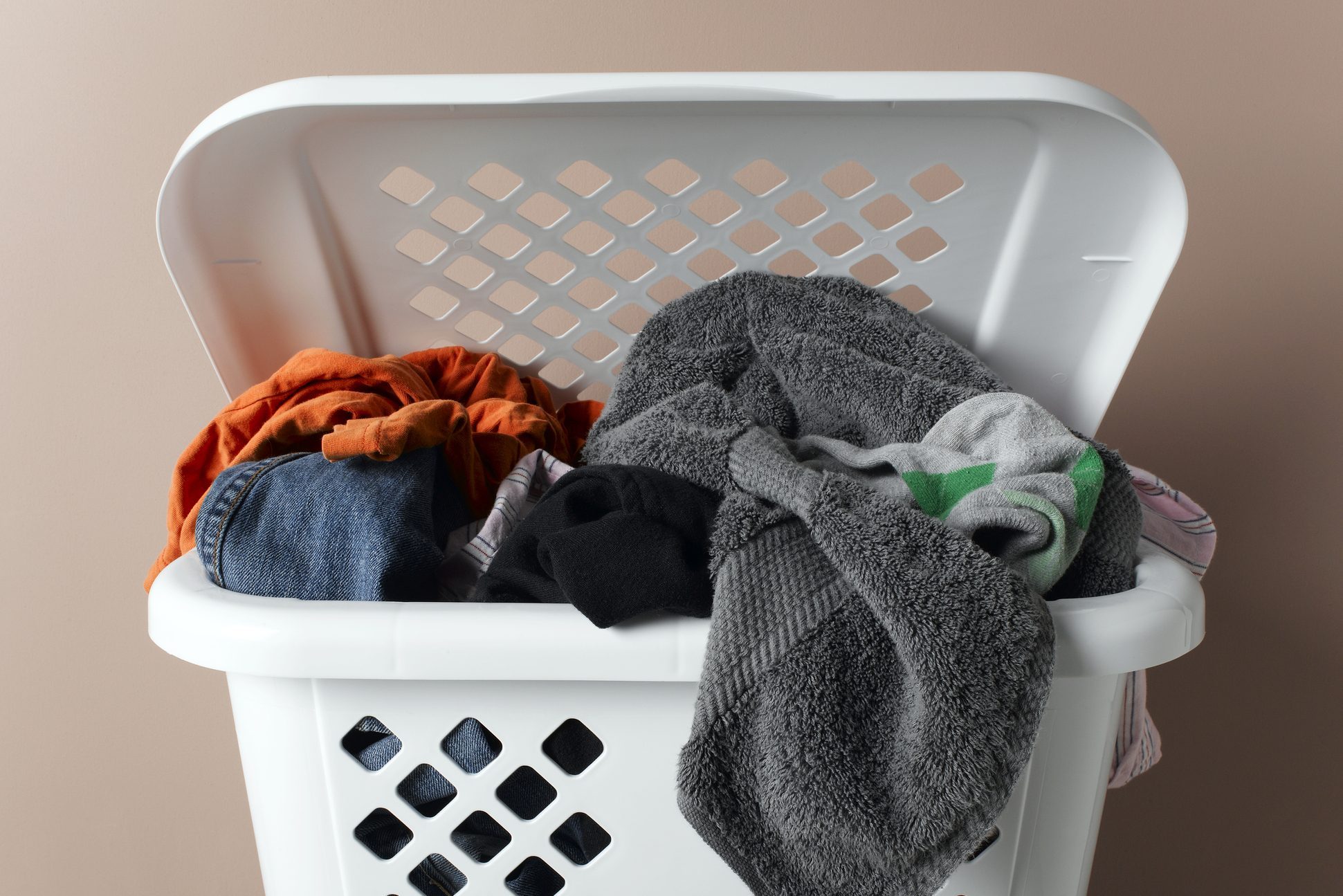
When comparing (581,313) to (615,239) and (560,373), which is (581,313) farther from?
(560,373)

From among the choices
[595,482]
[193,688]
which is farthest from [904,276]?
[193,688]

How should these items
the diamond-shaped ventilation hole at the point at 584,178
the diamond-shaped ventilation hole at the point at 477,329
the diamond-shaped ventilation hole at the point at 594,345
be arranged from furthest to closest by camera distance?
the diamond-shaped ventilation hole at the point at 584,178 → the diamond-shaped ventilation hole at the point at 594,345 → the diamond-shaped ventilation hole at the point at 477,329

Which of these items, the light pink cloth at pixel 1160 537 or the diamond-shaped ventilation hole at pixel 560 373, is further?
the diamond-shaped ventilation hole at pixel 560 373

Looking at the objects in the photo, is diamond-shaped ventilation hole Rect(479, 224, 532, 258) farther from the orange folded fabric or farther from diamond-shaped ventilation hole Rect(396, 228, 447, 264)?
the orange folded fabric

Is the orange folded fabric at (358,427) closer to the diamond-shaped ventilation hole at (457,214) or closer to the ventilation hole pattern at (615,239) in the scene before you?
the ventilation hole pattern at (615,239)

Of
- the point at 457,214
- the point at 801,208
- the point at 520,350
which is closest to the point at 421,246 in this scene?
the point at 457,214

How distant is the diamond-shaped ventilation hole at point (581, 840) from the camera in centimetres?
46

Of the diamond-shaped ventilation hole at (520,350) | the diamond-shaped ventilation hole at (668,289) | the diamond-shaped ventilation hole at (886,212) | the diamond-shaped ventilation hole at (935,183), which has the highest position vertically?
the diamond-shaped ventilation hole at (935,183)

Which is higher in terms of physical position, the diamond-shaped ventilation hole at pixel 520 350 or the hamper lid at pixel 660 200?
the hamper lid at pixel 660 200

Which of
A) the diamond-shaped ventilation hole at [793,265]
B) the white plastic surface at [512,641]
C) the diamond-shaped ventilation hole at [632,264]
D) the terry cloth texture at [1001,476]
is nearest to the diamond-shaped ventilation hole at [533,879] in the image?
the white plastic surface at [512,641]

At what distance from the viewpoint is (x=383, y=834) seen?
46 centimetres

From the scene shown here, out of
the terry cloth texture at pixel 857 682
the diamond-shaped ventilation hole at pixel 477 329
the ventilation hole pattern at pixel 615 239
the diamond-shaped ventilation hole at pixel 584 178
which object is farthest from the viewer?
the diamond-shaped ventilation hole at pixel 584 178

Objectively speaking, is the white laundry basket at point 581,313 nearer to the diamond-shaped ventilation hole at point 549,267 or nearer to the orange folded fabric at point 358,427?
the orange folded fabric at point 358,427

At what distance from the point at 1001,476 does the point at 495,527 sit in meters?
0.26
